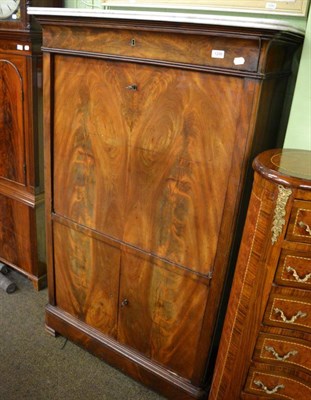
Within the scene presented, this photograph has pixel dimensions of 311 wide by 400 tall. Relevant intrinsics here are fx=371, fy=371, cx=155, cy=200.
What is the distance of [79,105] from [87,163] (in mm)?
227

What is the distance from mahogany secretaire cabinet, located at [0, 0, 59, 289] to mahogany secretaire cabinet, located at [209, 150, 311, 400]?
Result: 124 cm

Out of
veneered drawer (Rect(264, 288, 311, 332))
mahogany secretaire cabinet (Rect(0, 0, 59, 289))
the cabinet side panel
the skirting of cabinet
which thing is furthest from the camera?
the cabinet side panel

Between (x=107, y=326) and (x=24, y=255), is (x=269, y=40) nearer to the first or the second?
(x=107, y=326)

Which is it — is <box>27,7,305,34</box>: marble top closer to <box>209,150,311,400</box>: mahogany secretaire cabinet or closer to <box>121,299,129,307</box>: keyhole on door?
<box>209,150,311,400</box>: mahogany secretaire cabinet

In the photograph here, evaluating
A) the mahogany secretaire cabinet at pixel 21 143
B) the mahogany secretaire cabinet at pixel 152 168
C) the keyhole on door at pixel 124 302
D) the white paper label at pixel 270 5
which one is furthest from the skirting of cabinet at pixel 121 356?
the white paper label at pixel 270 5

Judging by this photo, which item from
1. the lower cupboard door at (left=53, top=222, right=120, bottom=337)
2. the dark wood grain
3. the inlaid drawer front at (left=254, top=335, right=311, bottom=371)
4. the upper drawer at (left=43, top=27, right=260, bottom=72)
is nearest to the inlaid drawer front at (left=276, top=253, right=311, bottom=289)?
the inlaid drawer front at (left=254, top=335, right=311, bottom=371)

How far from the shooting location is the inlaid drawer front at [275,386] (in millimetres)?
1162

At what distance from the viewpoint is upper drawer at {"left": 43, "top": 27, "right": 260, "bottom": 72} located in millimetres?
1045

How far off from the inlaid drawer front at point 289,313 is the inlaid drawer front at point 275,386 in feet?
0.67

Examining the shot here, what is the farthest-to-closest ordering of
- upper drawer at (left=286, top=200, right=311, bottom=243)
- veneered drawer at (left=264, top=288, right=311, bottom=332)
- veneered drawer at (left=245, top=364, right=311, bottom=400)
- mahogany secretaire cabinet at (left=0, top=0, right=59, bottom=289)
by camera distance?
mahogany secretaire cabinet at (left=0, top=0, right=59, bottom=289)
veneered drawer at (left=245, top=364, right=311, bottom=400)
veneered drawer at (left=264, top=288, right=311, bottom=332)
upper drawer at (left=286, top=200, right=311, bottom=243)

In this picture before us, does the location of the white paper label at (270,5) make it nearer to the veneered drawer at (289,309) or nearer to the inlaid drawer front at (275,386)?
the veneered drawer at (289,309)

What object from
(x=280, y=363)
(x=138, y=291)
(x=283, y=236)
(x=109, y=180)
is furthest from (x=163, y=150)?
(x=280, y=363)

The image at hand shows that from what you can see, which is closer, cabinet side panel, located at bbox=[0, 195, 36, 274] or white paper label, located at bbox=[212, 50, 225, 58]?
white paper label, located at bbox=[212, 50, 225, 58]

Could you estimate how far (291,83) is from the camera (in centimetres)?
140
